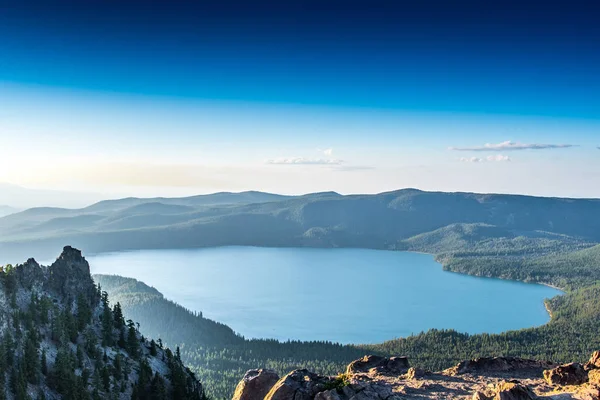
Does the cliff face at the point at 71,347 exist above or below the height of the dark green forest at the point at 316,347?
above

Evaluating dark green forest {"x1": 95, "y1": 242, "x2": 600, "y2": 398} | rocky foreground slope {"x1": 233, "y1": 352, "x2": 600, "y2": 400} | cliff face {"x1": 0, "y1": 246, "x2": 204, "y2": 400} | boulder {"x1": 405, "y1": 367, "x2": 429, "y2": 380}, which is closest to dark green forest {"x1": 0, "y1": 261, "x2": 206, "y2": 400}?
cliff face {"x1": 0, "y1": 246, "x2": 204, "y2": 400}

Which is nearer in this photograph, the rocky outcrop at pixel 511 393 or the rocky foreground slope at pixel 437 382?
the rocky outcrop at pixel 511 393

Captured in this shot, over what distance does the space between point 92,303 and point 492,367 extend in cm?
3043

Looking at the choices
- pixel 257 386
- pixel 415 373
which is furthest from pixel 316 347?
pixel 257 386

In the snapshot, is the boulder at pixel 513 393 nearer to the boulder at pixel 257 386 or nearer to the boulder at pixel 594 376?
the boulder at pixel 594 376

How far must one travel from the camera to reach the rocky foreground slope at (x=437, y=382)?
18.6m

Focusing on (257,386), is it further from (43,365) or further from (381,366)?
(43,365)

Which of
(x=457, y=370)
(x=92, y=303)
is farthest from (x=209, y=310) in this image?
(x=457, y=370)

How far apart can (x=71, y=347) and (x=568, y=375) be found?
29.6 m

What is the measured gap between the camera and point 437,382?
2412cm

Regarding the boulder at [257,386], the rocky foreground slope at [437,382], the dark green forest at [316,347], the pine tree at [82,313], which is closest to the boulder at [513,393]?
the rocky foreground slope at [437,382]

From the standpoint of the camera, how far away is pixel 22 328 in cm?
3284

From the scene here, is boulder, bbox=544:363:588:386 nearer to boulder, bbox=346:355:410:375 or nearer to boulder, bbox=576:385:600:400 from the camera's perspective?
boulder, bbox=576:385:600:400

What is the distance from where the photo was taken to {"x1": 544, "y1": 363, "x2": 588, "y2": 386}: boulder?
2244 centimetres
